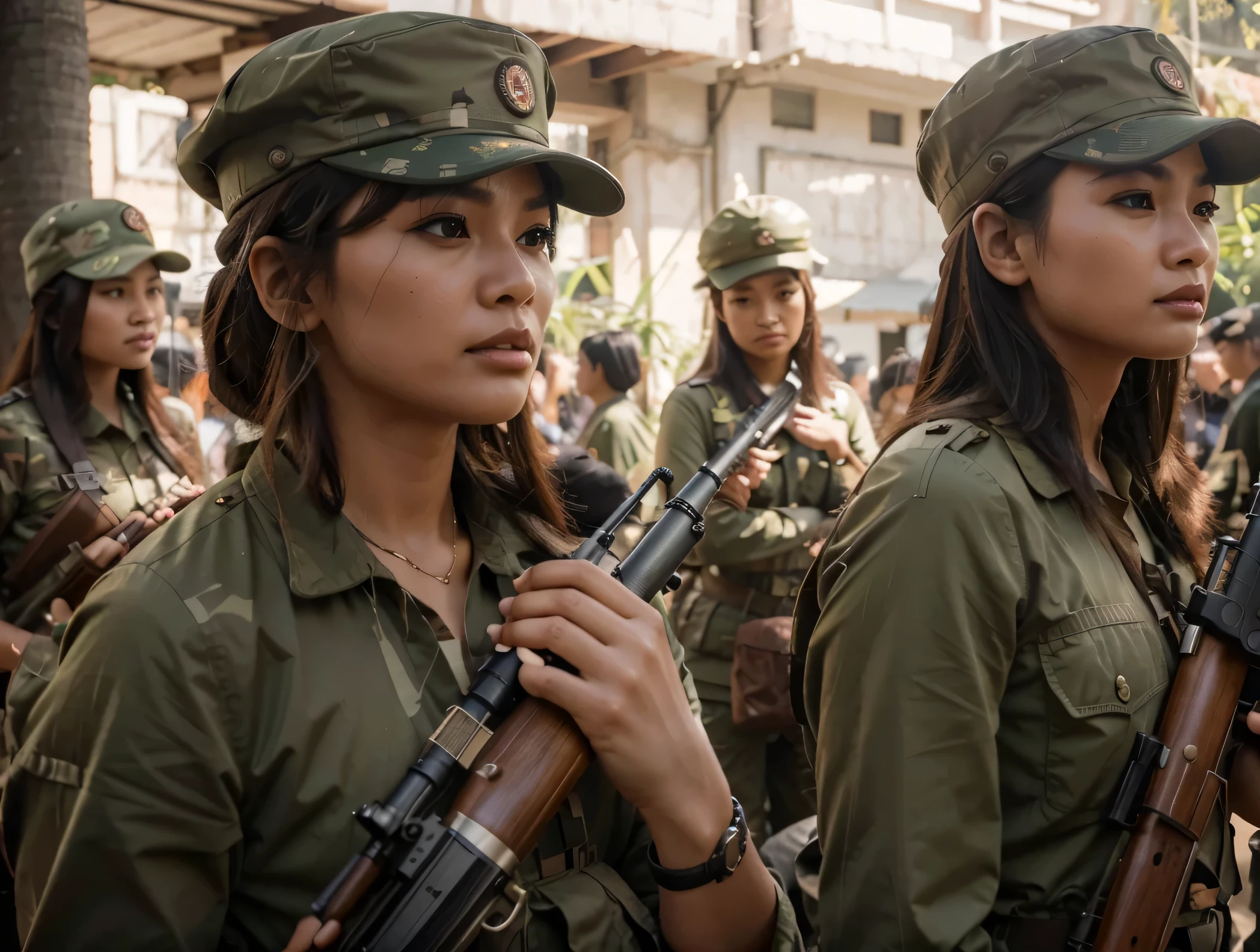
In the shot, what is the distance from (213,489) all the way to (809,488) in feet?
9.97

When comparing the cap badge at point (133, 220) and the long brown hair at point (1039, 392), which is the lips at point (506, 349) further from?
the cap badge at point (133, 220)

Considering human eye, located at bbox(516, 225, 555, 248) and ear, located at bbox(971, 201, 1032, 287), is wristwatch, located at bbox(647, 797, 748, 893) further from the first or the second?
ear, located at bbox(971, 201, 1032, 287)

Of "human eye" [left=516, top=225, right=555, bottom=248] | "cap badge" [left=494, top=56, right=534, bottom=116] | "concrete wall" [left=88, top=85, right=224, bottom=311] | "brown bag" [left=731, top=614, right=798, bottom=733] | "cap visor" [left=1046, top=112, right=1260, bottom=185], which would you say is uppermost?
"concrete wall" [left=88, top=85, right=224, bottom=311]

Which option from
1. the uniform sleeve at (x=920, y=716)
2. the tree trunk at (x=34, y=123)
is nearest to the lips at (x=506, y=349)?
the uniform sleeve at (x=920, y=716)

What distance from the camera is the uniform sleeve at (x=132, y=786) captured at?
4.30 feet

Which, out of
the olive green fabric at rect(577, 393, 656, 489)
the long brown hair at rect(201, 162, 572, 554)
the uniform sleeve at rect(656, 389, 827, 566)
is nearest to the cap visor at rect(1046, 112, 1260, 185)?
the long brown hair at rect(201, 162, 572, 554)

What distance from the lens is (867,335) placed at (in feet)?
54.9

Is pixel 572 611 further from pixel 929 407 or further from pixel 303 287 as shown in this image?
pixel 929 407

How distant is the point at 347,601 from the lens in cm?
155

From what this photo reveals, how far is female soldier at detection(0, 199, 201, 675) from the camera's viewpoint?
3.68 metres

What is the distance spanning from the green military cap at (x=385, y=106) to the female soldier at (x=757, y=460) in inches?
97.4

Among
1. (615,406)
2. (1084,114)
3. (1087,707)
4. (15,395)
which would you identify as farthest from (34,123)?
(1087,707)

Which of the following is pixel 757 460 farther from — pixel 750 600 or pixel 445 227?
pixel 445 227

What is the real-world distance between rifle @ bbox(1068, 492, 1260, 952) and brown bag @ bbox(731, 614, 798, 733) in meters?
1.87
